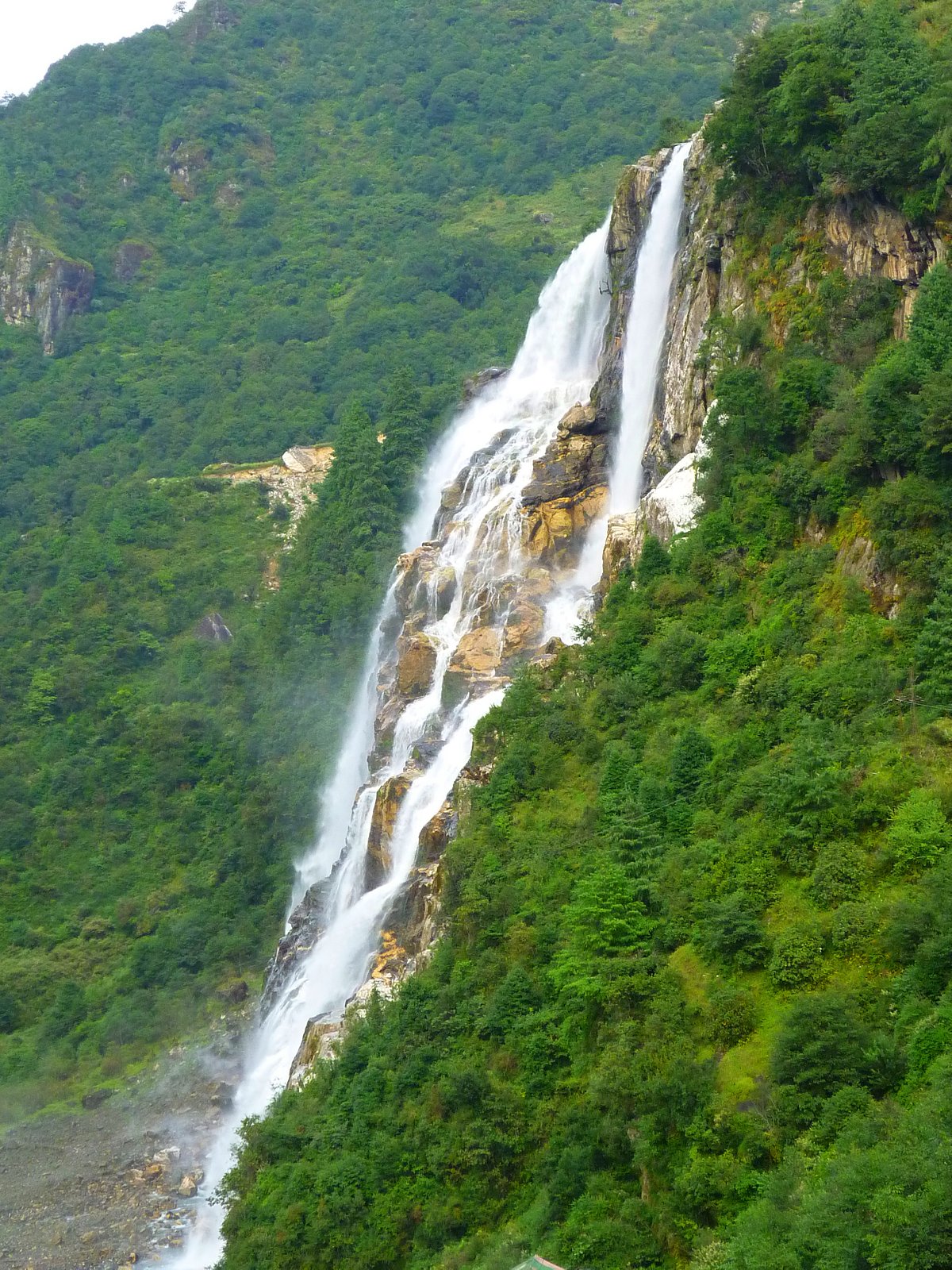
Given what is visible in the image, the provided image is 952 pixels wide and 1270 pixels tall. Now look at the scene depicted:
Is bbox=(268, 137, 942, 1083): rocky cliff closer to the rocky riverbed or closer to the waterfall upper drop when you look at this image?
the waterfall upper drop

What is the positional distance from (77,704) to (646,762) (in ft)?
148

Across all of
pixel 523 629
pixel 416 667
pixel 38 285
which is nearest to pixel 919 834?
pixel 523 629

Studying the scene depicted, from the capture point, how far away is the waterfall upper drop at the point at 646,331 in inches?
1671

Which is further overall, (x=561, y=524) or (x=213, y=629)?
(x=213, y=629)

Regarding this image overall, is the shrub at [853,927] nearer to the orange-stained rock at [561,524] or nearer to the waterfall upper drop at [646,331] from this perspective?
the waterfall upper drop at [646,331]

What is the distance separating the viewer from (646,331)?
4359 cm

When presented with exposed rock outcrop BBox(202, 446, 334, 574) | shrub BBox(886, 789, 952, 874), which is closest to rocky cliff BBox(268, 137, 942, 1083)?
shrub BBox(886, 789, 952, 874)

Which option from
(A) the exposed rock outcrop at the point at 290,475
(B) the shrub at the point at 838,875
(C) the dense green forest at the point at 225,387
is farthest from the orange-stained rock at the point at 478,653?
(A) the exposed rock outcrop at the point at 290,475

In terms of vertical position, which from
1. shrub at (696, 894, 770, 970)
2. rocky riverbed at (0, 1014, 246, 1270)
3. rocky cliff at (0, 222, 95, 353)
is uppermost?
rocky cliff at (0, 222, 95, 353)

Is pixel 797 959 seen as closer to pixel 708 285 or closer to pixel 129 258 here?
pixel 708 285

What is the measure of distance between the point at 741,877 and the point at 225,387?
70410mm

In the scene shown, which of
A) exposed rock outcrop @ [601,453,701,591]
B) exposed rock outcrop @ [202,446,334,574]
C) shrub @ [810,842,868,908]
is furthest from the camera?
exposed rock outcrop @ [202,446,334,574]

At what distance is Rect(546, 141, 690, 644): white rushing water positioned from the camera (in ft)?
139

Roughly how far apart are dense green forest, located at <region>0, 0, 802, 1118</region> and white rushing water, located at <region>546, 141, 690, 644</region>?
17.1m
